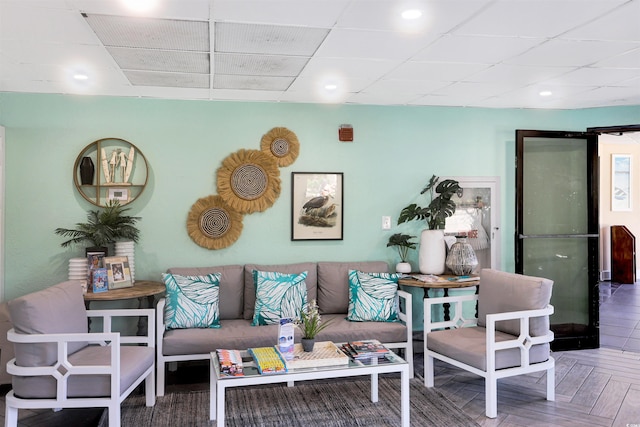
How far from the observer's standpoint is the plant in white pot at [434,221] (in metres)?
4.88

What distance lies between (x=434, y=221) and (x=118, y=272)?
9.54 feet

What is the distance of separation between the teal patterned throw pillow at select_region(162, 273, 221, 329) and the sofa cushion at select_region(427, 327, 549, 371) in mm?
1774

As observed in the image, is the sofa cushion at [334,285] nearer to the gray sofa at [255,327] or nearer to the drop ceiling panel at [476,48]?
the gray sofa at [255,327]

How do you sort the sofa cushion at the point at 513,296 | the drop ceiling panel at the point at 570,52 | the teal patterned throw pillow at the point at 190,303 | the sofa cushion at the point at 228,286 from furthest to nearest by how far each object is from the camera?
the sofa cushion at the point at 228,286 → the teal patterned throw pillow at the point at 190,303 → the sofa cushion at the point at 513,296 → the drop ceiling panel at the point at 570,52

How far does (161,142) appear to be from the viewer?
183 inches

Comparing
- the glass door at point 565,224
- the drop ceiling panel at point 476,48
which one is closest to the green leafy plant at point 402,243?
the glass door at point 565,224

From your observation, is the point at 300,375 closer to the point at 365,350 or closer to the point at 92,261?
the point at 365,350

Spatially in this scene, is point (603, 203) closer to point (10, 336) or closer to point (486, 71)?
point (486, 71)

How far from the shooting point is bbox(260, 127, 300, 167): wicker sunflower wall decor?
483 centimetres

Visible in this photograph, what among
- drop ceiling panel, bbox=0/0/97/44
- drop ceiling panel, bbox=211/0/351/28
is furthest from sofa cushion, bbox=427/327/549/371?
drop ceiling panel, bbox=0/0/97/44

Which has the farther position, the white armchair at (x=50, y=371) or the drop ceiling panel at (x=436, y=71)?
the drop ceiling panel at (x=436, y=71)

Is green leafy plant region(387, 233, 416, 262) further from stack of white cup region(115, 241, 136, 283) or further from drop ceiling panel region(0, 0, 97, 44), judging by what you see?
drop ceiling panel region(0, 0, 97, 44)

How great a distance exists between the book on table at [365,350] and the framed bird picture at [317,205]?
157 centimetres

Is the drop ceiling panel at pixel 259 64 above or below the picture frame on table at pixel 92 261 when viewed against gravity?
above
